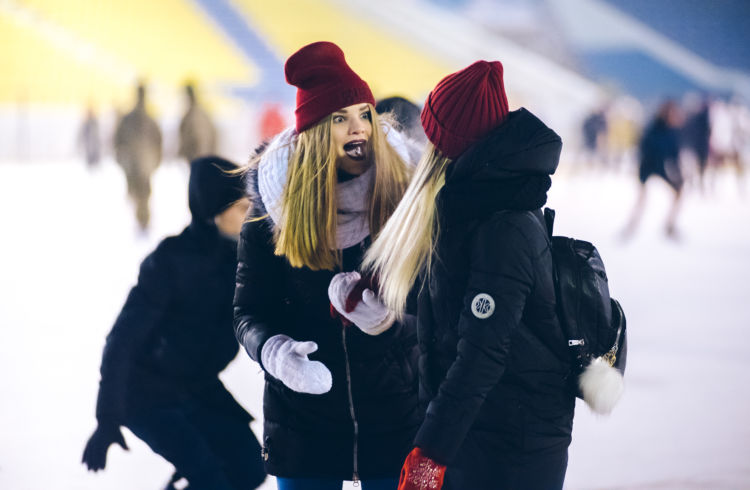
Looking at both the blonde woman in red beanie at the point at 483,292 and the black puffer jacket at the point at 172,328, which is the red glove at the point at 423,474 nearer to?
the blonde woman in red beanie at the point at 483,292

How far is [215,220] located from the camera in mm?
2205

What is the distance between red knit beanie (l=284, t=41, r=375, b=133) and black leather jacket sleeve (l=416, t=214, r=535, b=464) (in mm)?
513

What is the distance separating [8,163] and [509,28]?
916 cm

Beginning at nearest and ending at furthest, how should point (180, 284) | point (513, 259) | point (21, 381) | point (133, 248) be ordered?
point (513, 259) < point (180, 284) < point (21, 381) < point (133, 248)

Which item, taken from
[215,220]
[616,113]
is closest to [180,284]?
[215,220]

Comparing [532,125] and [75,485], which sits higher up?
[532,125]

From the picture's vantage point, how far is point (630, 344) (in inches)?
182

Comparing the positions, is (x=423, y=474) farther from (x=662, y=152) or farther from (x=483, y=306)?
(x=662, y=152)

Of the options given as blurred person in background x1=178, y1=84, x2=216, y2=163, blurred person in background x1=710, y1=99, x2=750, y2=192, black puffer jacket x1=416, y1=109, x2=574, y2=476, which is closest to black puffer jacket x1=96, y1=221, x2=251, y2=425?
black puffer jacket x1=416, y1=109, x2=574, y2=476

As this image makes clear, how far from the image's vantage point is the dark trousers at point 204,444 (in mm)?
2123

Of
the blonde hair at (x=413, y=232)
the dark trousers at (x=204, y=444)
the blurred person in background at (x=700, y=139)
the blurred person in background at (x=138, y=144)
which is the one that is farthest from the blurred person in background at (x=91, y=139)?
the blonde hair at (x=413, y=232)

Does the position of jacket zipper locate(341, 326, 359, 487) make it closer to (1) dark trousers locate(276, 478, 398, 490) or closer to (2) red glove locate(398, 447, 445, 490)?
(1) dark trousers locate(276, 478, 398, 490)

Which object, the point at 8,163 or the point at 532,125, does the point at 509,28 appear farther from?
the point at 532,125

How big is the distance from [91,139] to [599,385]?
501 inches
